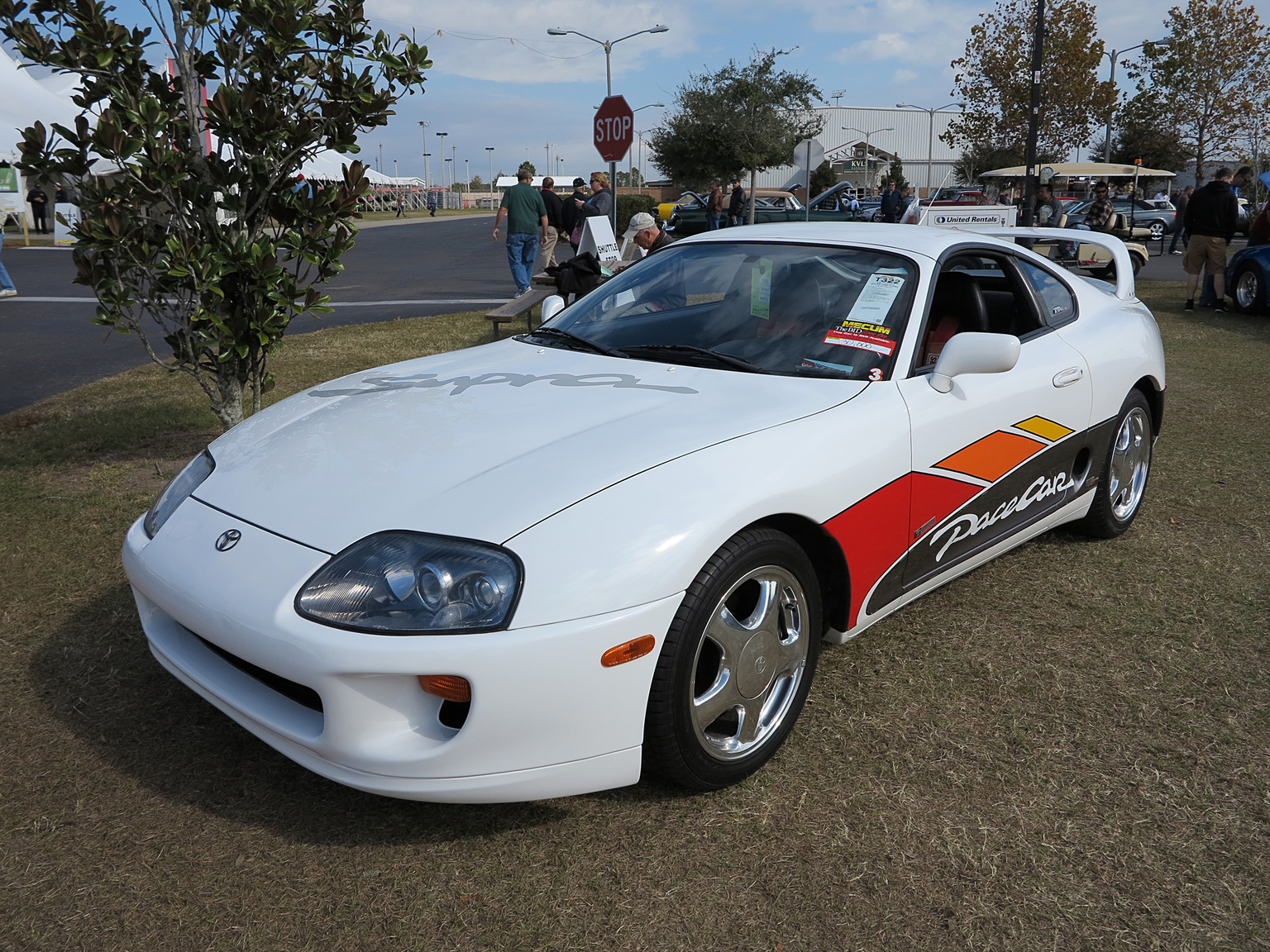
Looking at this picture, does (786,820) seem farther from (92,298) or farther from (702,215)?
(702,215)

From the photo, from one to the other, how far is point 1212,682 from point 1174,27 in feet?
133

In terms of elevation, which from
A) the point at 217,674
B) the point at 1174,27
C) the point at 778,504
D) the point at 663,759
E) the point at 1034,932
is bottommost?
the point at 1034,932

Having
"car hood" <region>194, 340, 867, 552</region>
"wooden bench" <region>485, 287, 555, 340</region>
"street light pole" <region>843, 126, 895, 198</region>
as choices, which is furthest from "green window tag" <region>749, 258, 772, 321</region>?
"street light pole" <region>843, 126, 895, 198</region>

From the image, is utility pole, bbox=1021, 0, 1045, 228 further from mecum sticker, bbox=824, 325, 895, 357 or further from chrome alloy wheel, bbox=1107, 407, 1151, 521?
mecum sticker, bbox=824, 325, 895, 357

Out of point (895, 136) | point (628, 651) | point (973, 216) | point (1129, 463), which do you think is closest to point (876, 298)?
point (628, 651)

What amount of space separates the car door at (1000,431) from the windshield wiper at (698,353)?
48 centimetres

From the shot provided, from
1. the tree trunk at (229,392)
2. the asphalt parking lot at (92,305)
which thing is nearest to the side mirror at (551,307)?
the tree trunk at (229,392)

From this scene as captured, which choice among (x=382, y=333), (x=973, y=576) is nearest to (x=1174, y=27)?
(x=382, y=333)

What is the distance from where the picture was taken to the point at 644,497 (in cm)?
231

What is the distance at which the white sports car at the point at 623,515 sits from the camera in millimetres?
2146

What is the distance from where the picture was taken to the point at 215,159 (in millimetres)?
4676

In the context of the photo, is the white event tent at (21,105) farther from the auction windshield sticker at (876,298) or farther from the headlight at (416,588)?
the headlight at (416,588)

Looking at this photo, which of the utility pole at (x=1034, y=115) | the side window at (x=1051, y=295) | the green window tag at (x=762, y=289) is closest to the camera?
the green window tag at (x=762, y=289)

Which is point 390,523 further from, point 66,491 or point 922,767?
point 66,491
